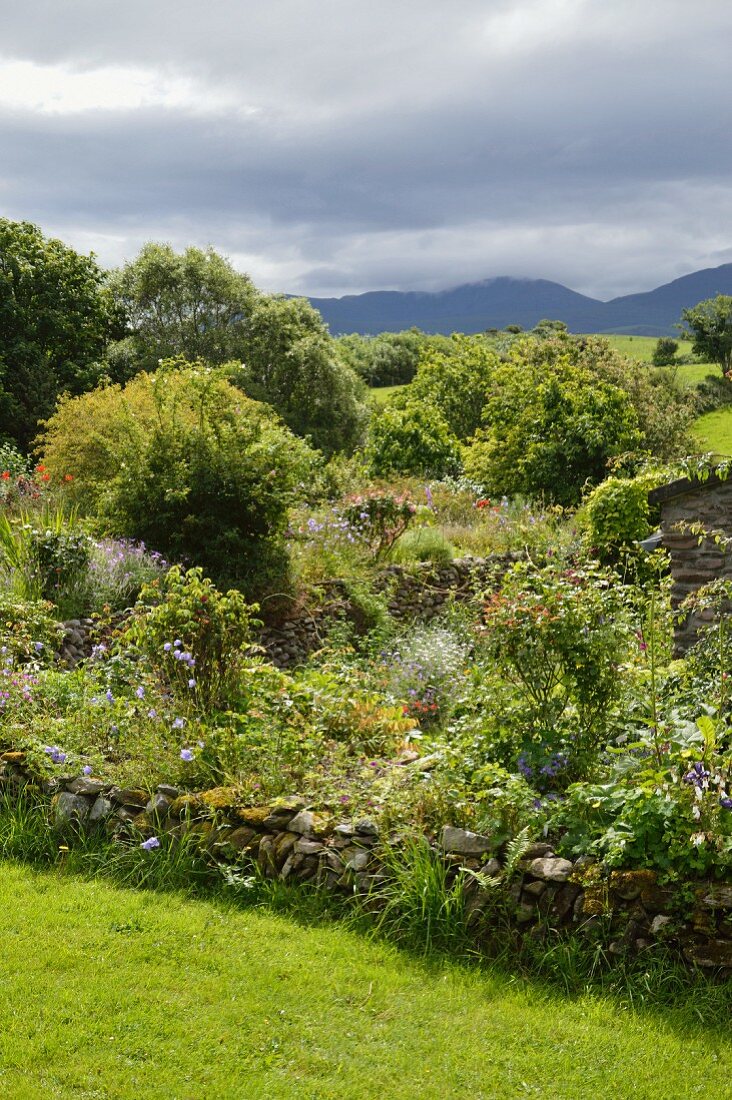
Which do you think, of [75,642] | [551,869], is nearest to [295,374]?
[75,642]

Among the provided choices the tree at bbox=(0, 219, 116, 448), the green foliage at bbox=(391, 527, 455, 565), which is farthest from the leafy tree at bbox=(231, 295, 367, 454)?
the green foliage at bbox=(391, 527, 455, 565)

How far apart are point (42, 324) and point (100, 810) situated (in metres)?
22.0

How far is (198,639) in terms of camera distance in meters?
6.53

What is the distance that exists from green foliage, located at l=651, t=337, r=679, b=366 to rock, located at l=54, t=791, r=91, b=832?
41.6 m

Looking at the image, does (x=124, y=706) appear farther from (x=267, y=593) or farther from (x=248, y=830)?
(x=267, y=593)

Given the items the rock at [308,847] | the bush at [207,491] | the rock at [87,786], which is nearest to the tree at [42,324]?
the bush at [207,491]

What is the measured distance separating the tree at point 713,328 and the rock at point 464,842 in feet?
128

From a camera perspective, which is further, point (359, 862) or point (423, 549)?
point (423, 549)

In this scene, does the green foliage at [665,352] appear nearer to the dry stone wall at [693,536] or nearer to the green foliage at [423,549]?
the green foliage at [423,549]

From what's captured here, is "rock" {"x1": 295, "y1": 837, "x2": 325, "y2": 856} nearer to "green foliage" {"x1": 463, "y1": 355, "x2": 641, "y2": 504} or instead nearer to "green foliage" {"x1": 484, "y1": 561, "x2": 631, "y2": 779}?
"green foliage" {"x1": 484, "y1": 561, "x2": 631, "y2": 779}

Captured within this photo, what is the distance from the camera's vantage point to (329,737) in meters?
6.20

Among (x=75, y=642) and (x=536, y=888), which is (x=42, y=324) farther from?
(x=536, y=888)

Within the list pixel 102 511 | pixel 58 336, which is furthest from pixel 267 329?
pixel 102 511

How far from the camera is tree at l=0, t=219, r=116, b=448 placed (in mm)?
23484
